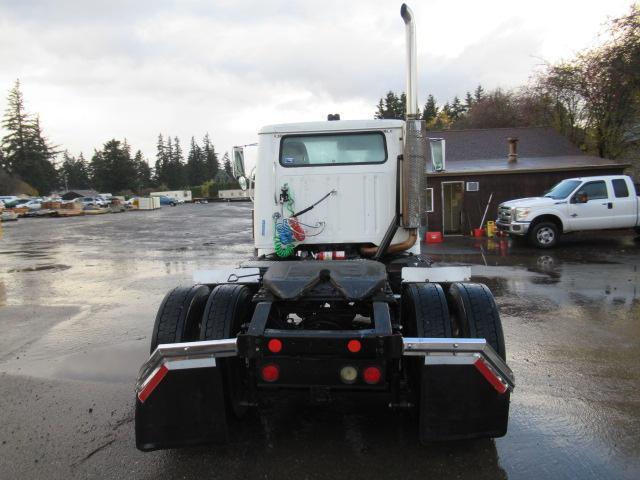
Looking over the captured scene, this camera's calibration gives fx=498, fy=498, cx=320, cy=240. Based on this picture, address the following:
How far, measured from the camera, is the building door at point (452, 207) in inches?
771

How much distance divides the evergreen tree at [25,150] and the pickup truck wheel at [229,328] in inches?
3614

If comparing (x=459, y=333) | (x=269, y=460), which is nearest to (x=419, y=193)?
(x=459, y=333)

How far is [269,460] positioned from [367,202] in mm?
2827

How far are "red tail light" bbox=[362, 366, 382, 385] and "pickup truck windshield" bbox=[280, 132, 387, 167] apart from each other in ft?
9.43

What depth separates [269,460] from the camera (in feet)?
11.3

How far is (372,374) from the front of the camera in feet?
9.78

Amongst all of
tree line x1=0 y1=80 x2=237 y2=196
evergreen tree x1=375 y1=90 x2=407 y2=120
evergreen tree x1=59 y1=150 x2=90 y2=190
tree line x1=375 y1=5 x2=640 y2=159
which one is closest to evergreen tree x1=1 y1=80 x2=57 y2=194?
tree line x1=0 y1=80 x2=237 y2=196

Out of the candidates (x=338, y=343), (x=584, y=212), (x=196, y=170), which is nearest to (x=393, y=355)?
(x=338, y=343)

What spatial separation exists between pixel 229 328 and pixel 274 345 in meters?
0.65

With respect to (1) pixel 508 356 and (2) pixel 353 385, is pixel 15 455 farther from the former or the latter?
(1) pixel 508 356

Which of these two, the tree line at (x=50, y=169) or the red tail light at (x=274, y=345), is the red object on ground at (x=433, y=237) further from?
the tree line at (x=50, y=169)

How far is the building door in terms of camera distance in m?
19.6

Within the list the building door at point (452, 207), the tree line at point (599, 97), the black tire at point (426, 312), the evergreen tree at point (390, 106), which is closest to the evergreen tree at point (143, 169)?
the evergreen tree at point (390, 106)

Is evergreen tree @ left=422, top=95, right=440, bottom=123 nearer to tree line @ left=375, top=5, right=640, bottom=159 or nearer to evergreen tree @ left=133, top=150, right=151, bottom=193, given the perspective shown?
tree line @ left=375, top=5, right=640, bottom=159
